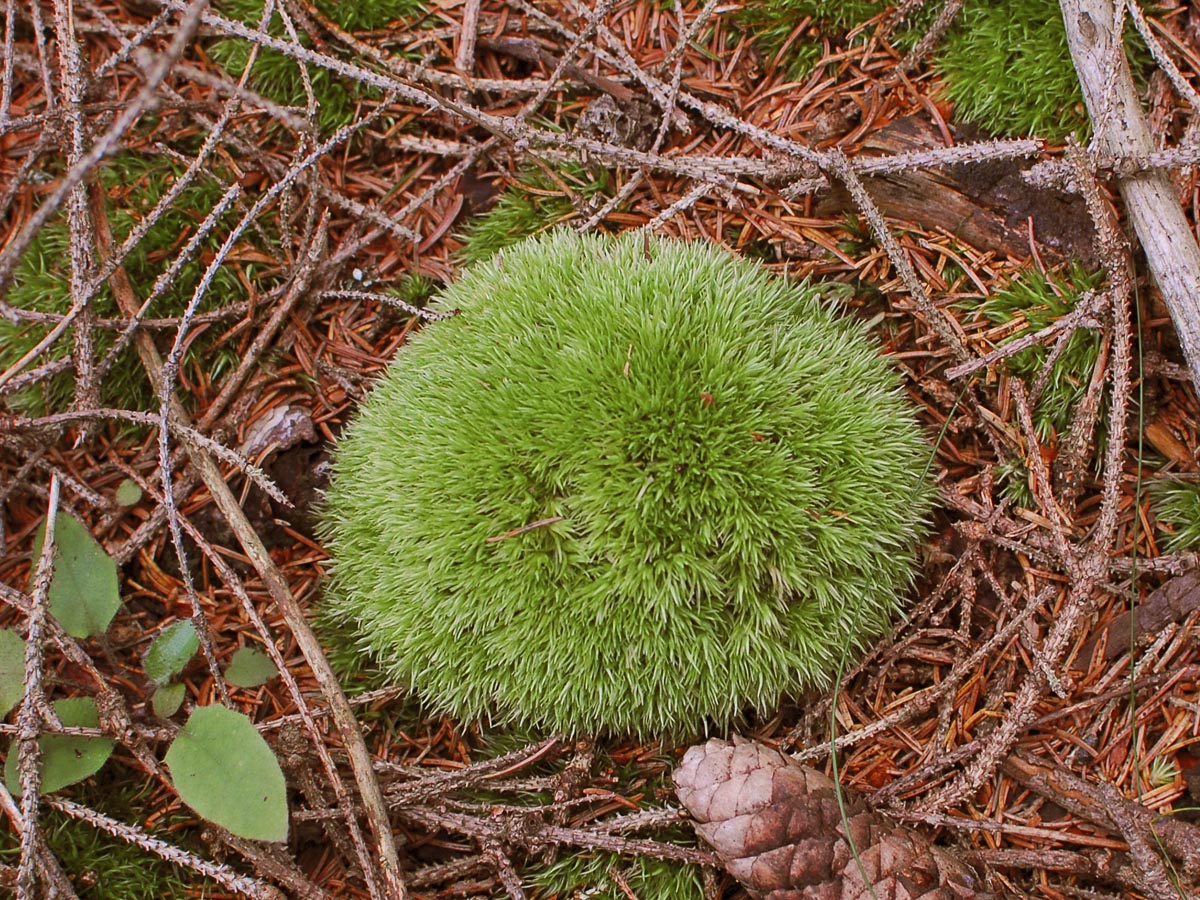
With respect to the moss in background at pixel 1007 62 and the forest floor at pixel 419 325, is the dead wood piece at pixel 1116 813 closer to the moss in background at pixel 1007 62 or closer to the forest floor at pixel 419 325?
the forest floor at pixel 419 325

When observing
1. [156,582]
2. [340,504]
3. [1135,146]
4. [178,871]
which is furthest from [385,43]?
[178,871]

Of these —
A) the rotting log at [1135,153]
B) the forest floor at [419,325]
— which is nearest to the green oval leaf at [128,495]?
the forest floor at [419,325]

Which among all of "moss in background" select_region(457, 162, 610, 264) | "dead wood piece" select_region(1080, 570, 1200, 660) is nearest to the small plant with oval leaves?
"moss in background" select_region(457, 162, 610, 264)

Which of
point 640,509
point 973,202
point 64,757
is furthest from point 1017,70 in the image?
point 64,757

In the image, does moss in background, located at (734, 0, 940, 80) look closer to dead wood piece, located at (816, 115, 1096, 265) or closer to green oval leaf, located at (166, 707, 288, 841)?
dead wood piece, located at (816, 115, 1096, 265)

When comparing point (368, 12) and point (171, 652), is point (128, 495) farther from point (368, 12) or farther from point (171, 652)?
point (368, 12)

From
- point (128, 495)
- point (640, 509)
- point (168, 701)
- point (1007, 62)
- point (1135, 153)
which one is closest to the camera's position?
point (640, 509)
